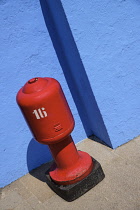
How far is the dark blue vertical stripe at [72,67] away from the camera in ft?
9.04

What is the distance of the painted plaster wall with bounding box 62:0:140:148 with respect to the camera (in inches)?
104

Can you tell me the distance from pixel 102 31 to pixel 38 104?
3.35 ft

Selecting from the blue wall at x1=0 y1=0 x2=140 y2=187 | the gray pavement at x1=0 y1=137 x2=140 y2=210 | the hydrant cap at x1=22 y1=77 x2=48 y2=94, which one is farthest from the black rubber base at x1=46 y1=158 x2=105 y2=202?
the hydrant cap at x1=22 y1=77 x2=48 y2=94

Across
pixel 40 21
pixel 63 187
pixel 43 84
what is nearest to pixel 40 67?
pixel 40 21

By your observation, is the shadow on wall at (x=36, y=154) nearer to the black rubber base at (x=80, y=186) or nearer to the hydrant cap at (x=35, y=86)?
the black rubber base at (x=80, y=186)

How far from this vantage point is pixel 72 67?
3.00 meters

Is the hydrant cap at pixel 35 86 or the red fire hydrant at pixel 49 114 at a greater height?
the hydrant cap at pixel 35 86

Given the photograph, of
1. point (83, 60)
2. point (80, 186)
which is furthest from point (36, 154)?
point (83, 60)

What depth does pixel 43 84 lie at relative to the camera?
7.55 feet

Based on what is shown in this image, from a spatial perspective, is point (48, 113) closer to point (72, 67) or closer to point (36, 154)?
point (72, 67)

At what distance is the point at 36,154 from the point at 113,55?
136cm

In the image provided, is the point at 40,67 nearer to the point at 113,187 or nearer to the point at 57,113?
the point at 57,113

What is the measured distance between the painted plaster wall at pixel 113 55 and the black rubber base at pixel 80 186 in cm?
48

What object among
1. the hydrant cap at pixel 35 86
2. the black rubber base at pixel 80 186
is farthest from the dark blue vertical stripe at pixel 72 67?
the hydrant cap at pixel 35 86
